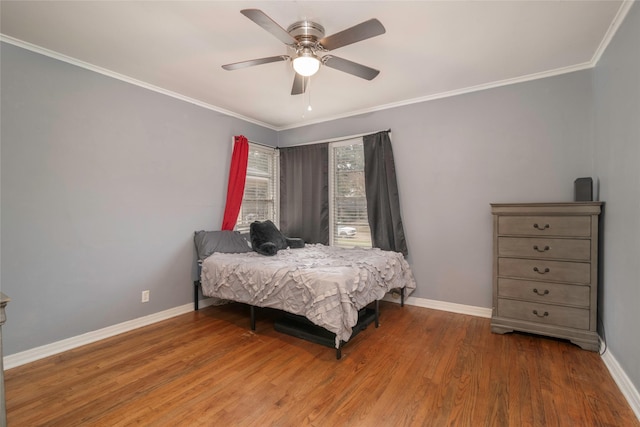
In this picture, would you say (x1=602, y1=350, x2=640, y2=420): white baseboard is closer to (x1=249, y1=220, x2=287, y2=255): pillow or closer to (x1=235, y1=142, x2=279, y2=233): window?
(x1=249, y1=220, x2=287, y2=255): pillow

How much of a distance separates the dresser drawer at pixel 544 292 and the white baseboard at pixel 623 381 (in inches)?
16.2

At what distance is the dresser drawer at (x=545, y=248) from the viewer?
2477 millimetres

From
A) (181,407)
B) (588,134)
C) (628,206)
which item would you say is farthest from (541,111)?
(181,407)

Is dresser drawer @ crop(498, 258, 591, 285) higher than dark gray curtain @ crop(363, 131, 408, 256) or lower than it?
lower

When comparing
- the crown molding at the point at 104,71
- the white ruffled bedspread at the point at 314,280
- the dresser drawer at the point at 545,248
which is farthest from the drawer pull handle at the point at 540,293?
the crown molding at the point at 104,71

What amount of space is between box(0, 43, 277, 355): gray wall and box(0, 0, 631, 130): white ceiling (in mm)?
293

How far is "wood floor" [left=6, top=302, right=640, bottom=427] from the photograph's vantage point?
1.72m

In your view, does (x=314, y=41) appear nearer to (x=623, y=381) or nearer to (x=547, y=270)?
(x=547, y=270)

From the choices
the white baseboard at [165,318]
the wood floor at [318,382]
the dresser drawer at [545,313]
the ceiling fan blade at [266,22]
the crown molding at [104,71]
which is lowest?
the wood floor at [318,382]

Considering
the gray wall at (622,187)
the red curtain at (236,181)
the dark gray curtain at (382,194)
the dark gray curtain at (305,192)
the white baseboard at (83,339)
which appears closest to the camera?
the gray wall at (622,187)

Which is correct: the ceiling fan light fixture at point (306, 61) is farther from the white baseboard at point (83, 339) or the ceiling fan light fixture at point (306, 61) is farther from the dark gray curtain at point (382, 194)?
the white baseboard at point (83, 339)

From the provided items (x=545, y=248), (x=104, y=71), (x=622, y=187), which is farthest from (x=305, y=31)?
(x=545, y=248)

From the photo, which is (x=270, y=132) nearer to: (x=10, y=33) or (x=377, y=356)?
(x=10, y=33)

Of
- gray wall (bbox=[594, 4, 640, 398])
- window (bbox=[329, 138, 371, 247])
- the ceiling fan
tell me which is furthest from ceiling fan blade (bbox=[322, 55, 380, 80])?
window (bbox=[329, 138, 371, 247])
